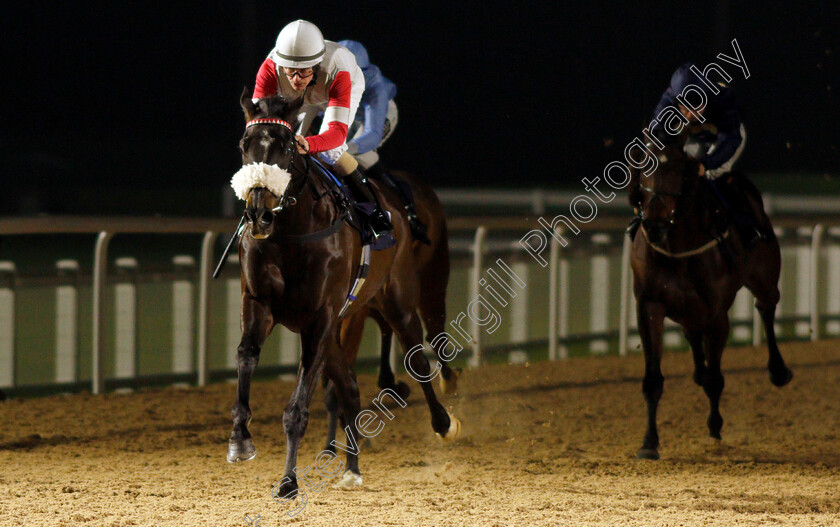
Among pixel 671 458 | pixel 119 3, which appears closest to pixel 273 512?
pixel 671 458

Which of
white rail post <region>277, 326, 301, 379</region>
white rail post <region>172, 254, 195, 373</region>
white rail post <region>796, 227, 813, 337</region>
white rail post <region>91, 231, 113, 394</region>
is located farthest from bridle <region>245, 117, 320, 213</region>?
white rail post <region>796, 227, 813, 337</region>

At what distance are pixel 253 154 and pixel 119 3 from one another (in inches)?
2157

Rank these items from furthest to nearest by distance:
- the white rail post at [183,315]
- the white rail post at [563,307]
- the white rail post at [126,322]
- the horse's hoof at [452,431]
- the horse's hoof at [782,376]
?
the white rail post at [563,307] < the white rail post at [183,315] < the white rail post at [126,322] < the horse's hoof at [782,376] < the horse's hoof at [452,431]

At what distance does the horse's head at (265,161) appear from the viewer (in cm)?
378

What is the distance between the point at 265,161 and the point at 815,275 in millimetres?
7857

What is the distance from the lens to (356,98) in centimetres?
484

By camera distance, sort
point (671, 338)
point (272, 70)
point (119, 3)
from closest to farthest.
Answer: point (272, 70)
point (671, 338)
point (119, 3)

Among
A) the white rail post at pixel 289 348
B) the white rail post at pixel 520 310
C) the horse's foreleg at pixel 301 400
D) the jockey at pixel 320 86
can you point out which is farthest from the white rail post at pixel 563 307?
the horse's foreleg at pixel 301 400

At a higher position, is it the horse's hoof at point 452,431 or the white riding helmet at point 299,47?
the white riding helmet at point 299,47

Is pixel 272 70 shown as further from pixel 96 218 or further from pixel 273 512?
pixel 96 218

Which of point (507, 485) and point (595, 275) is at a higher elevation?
point (595, 275)

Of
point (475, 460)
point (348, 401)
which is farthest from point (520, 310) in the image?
point (348, 401)

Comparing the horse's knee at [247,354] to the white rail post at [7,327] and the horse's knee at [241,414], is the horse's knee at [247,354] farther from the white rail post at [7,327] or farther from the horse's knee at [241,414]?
the white rail post at [7,327]

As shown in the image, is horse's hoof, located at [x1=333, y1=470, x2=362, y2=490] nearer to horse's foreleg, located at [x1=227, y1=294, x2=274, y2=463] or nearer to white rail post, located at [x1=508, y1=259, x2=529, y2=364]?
horse's foreleg, located at [x1=227, y1=294, x2=274, y2=463]
